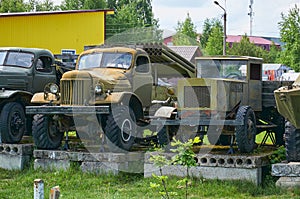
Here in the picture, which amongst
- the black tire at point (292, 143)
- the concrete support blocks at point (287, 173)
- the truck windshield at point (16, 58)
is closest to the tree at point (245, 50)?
the truck windshield at point (16, 58)

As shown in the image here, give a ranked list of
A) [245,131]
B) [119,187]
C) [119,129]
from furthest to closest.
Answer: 1. [119,129]
2. [245,131]
3. [119,187]

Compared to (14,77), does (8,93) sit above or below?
below

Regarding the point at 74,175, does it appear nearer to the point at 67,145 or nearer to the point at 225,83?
the point at 67,145

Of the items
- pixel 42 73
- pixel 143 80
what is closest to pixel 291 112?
pixel 143 80

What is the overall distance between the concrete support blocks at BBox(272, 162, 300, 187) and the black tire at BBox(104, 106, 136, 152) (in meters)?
2.77

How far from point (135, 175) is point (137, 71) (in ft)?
7.66

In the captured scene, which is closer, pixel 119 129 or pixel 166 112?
pixel 119 129

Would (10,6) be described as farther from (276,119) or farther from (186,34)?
(276,119)

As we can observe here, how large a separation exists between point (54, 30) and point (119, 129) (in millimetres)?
18172

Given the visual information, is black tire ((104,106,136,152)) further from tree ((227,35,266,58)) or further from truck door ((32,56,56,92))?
tree ((227,35,266,58))

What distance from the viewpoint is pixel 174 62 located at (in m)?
14.4

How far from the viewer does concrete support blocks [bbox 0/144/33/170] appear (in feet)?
42.9

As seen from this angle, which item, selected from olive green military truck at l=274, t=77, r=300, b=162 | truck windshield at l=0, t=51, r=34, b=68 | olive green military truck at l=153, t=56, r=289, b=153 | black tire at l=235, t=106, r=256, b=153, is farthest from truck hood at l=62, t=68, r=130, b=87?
olive green military truck at l=274, t=77, r=300, b=162

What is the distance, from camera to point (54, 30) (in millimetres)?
29703
